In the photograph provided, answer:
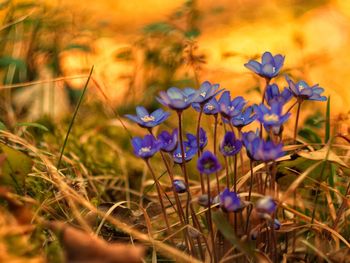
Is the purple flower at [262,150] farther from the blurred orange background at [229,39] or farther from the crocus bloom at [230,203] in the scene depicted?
the blurred orange background at [229,39]

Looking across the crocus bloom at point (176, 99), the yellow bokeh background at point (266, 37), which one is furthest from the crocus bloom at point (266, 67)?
the yellow bokeh background at point (266, 37)

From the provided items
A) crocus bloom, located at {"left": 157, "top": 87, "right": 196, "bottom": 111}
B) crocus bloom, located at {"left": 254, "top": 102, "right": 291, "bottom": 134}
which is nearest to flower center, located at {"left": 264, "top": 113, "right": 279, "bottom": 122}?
crocus bloom, located at {"left": 254, "top": 102, "right": 291, "bottom": 134}

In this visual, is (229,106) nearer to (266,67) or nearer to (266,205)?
(266,67)

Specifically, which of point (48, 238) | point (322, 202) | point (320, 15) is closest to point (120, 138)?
point (322, 202)

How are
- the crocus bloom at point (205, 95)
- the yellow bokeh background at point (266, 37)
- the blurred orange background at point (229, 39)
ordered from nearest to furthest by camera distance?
the crocus bloom at point (205, 95)
the blurred orange background at point (229, 39)
the yellow bokeh background at point (266, 37)

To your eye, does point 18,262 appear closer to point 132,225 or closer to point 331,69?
point 132,225
